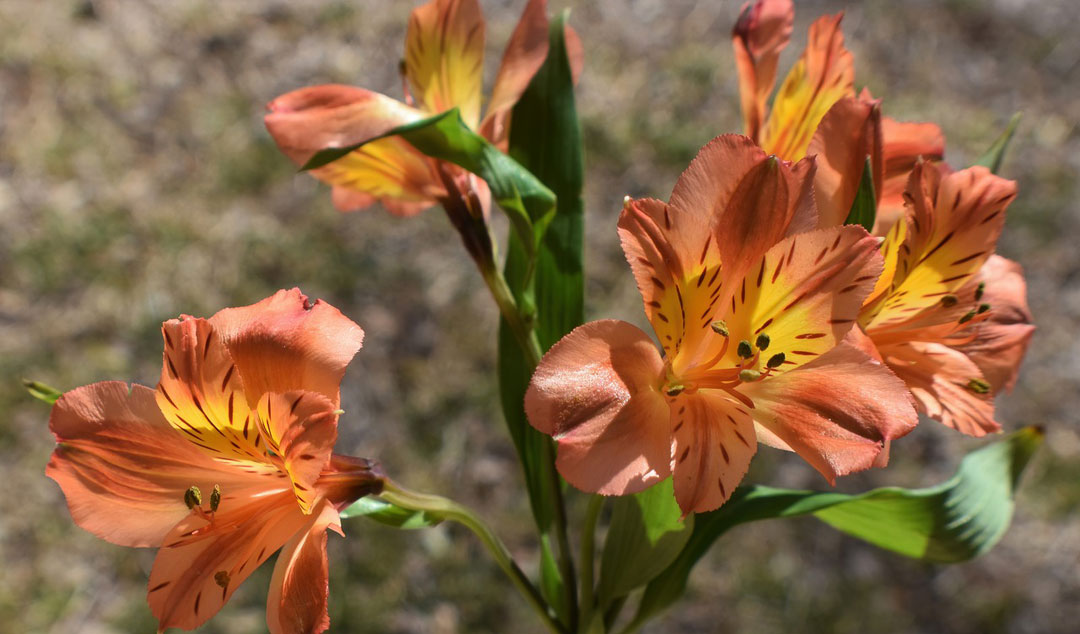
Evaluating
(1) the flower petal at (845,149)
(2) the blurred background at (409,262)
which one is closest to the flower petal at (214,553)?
(1) the flower petal at (845,149)

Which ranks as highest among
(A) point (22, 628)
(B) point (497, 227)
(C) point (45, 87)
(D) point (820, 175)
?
(D) point (820, 175)

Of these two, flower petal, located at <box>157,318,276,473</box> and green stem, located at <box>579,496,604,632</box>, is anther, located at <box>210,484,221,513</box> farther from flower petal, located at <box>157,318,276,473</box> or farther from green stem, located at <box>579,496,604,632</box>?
green stem, located at <box>579,496,604,632</box>

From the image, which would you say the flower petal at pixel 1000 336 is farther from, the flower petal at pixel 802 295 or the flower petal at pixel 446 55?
the flower petal at pixel 446 55

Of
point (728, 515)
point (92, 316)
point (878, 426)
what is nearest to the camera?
point (878, 426)

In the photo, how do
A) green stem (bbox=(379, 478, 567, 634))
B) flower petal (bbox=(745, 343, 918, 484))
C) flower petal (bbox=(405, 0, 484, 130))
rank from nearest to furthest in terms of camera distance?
flower petal (bbox=(745, 343, 918, 484)), green stem (bbox=(379, 478, 567, 634)), flower petal (bbox=(405, 0, 484, 130))

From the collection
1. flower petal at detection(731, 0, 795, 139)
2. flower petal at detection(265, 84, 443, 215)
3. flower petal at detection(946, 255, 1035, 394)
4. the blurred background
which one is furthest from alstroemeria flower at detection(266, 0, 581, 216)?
the blurred background

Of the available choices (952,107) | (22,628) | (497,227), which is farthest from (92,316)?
(952,107)

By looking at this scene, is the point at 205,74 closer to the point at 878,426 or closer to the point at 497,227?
the point at 497,227

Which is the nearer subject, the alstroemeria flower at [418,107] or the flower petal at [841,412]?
the flower petal at [841,412]
